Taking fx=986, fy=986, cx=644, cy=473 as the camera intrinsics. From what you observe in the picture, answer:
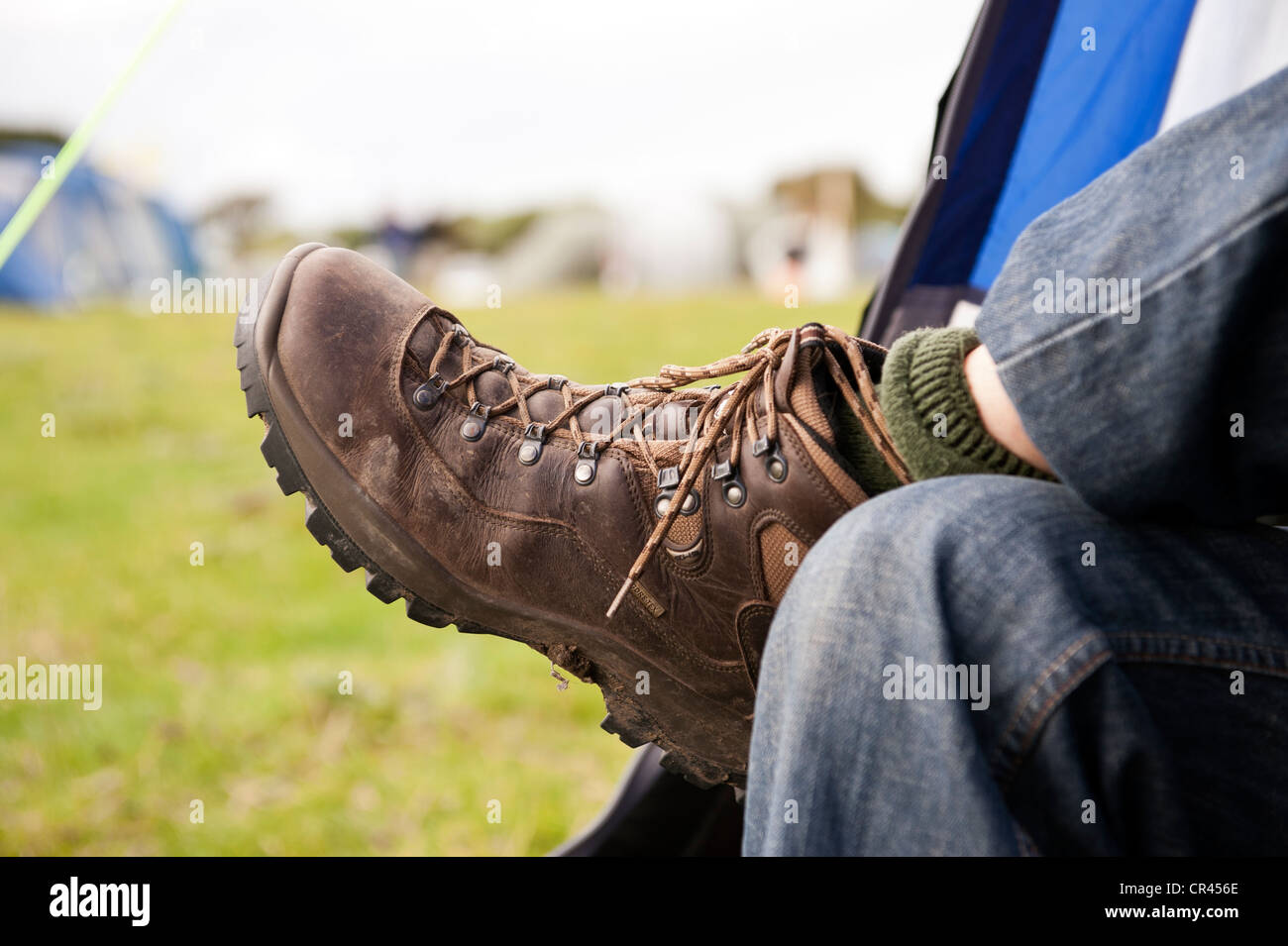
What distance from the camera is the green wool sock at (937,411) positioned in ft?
2.08

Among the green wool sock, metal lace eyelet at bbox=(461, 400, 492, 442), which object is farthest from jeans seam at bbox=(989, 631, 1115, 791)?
metal lace eyelet at bbox=(461, 400, 492, 442)

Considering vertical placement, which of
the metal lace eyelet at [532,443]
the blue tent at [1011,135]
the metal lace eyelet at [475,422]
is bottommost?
the metal lace eyelet at [532,443]

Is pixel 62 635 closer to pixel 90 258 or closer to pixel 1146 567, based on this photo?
pixel 1146 567

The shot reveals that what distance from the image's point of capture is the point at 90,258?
6.86m

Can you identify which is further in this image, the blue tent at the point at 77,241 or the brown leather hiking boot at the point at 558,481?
the blue tent at the point at 77,241

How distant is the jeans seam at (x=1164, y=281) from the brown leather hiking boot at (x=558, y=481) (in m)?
0.19

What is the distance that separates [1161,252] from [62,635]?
7.32 feet

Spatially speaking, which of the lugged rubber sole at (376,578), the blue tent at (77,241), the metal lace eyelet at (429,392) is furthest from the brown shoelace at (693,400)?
the blue tent at (77,241)

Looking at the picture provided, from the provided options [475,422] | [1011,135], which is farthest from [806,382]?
[1011,135]

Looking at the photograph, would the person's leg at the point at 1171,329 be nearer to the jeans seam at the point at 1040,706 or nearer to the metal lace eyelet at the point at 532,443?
the jeans seam at the point at 1040,706

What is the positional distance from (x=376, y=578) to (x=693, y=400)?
33 centimetres

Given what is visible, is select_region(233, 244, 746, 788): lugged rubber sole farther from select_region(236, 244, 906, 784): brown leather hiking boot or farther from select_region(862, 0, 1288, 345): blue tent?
select_region(862, 0, 1288, 345): blue tent
